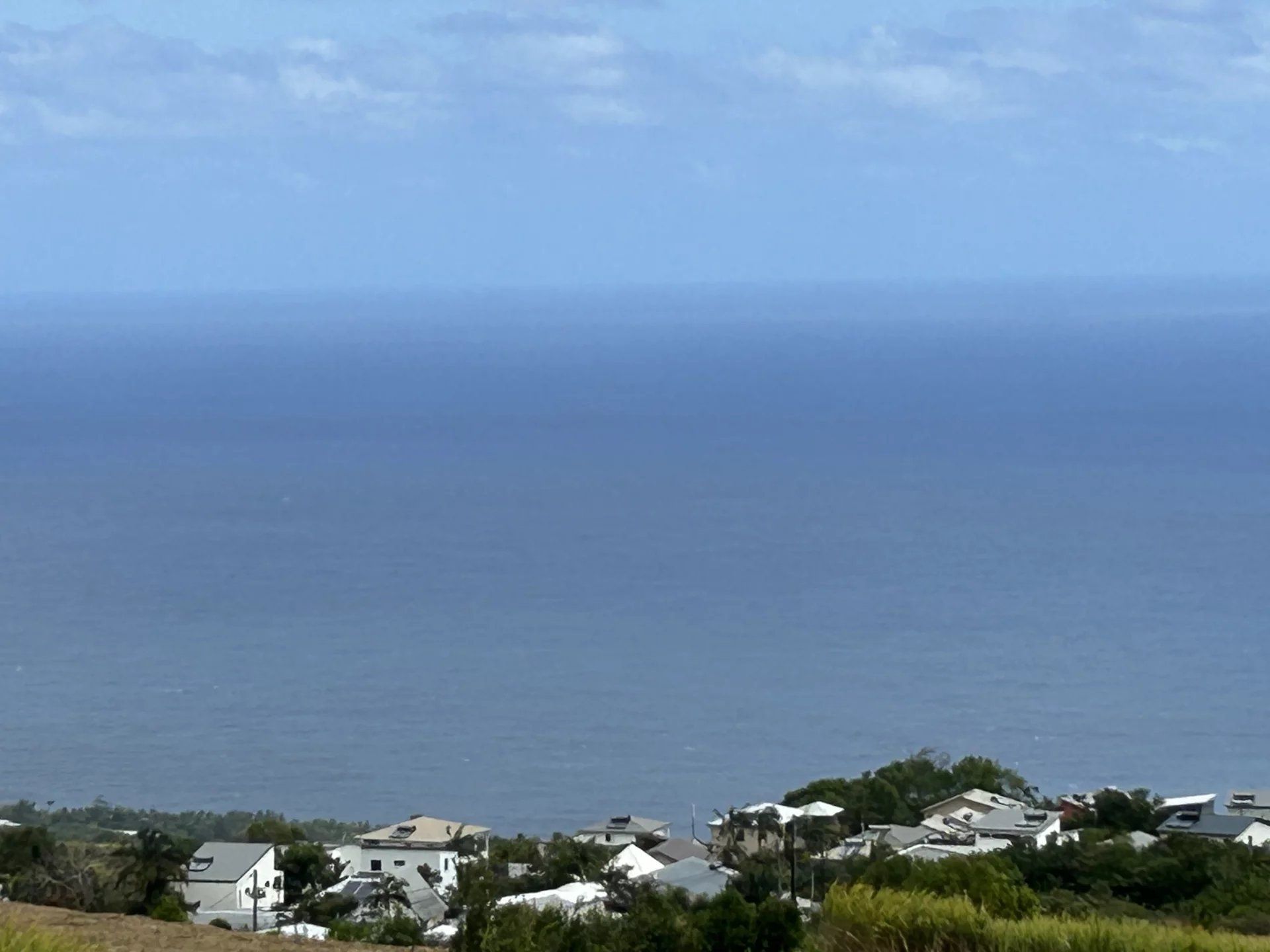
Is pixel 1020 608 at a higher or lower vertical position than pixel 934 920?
lower

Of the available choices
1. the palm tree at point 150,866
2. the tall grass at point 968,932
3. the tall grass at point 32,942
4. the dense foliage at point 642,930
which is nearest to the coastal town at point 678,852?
the palm tree at point 150,866

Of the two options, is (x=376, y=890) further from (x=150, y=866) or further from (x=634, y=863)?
(x=150, y=866)

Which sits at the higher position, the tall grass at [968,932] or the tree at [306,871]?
the tall grass at [968,932]

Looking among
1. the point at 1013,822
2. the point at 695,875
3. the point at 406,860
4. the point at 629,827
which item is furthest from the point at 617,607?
the point at 695,875

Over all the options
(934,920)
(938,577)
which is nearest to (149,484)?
(938,577)

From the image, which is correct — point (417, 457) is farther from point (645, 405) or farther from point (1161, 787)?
point (1161, 787)

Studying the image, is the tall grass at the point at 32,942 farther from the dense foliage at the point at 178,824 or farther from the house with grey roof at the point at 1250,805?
the house with grey roof at the point at 1250,805
